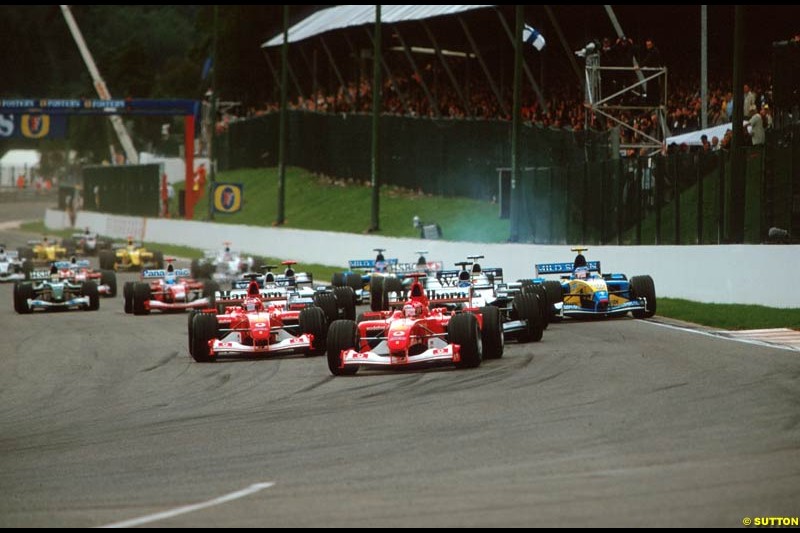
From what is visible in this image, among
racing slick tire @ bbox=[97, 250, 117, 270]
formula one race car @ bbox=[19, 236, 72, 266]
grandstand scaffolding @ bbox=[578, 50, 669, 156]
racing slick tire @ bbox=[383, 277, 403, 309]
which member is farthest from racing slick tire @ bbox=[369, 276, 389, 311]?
formula one race car @ bbox=[19, 236, 72, 266]

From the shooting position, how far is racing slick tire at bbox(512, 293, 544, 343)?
19750 millimetres

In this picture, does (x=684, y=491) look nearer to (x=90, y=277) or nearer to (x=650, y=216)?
(x=650, y=216)

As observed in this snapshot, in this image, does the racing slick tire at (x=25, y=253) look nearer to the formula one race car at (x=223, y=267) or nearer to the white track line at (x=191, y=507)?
the formula one race car at (x=223, y=267)

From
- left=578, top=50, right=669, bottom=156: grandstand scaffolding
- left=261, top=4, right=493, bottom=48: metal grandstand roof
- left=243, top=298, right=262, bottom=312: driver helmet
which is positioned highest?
left=261, top=4, right=493, bottom=48: metal grandstand roof

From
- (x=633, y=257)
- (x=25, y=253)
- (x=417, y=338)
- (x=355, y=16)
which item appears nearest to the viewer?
(x=417, y=338)

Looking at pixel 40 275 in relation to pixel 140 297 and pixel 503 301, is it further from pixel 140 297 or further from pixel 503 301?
pixel 503 301

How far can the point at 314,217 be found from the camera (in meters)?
60.6

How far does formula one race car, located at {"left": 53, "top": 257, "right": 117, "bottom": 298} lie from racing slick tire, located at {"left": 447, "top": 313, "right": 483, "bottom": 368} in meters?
15.6

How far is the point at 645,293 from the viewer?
23.1 metres

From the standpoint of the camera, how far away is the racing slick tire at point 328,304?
21438mm

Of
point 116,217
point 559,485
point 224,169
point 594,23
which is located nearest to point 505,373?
point 559,485

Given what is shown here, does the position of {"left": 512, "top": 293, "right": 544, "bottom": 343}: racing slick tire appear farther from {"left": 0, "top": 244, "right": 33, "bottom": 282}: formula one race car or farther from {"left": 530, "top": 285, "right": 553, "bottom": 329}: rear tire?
{"left": 0, "top": 244, "right": 33, "bottom": 282}: formula one race car

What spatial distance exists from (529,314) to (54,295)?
44.9 feet

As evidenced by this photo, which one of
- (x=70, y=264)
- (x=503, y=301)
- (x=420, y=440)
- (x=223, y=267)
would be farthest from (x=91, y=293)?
(x=420, y=440)
